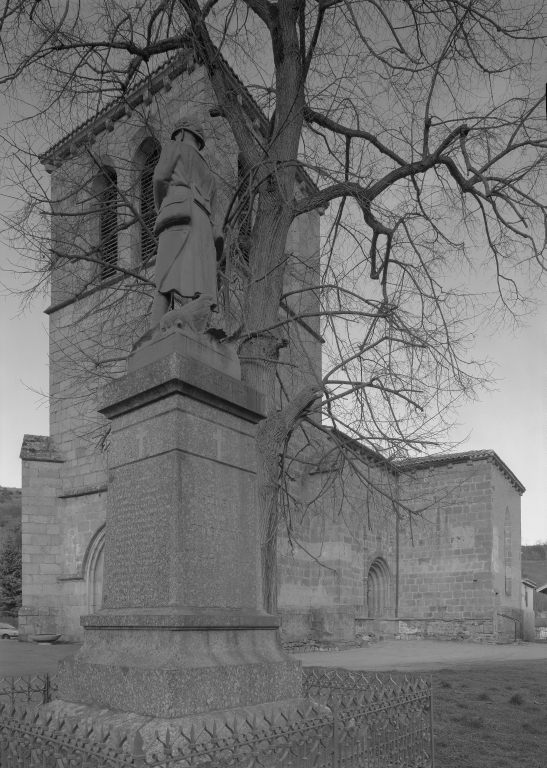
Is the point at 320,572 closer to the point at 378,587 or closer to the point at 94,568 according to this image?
the point at 94,568

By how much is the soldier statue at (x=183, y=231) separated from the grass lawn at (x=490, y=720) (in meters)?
4.43

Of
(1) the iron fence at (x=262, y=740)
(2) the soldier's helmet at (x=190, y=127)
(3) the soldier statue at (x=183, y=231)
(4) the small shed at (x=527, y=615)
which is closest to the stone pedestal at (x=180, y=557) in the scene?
(1) the iron fence at (x=262, y=740)

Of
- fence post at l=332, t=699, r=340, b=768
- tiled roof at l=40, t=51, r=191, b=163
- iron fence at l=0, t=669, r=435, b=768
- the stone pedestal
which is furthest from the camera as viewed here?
tiled roof at l=40, t=51, r=191, b=163

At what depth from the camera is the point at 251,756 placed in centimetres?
372

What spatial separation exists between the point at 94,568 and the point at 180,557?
14.4m

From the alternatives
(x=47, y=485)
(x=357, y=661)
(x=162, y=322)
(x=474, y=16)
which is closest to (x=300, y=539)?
(x=357, y=661)

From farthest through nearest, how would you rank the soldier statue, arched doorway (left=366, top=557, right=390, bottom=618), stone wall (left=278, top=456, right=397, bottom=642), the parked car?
1. arched doorway (left=366, top=557, right=390, bottom=618)
2. the parked car
3. stone wall (left=278, top=456, right=397, bottom=642)
4. the soldier statue

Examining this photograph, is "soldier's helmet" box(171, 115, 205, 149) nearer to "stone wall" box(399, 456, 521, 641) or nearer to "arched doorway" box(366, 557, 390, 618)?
"stone wall" box(399, 456, 521, 641)

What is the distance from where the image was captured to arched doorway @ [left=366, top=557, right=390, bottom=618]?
27203 mm

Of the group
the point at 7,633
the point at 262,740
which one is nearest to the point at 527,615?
the point at 7,633

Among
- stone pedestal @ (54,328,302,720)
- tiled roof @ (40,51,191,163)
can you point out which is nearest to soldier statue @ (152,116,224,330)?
stone pedestal @ (54,328,302,720)

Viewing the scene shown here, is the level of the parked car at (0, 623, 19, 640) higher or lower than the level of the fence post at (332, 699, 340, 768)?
lower

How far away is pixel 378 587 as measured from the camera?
27625 millimetres

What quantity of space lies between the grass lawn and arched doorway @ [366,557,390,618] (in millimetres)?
14969
